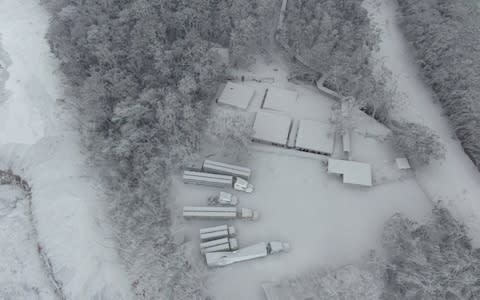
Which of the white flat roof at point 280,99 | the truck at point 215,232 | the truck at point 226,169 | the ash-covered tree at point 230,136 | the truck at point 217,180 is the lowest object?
the truck at point 215,232

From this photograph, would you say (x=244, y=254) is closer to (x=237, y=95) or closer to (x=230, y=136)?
(x=230, y=136)

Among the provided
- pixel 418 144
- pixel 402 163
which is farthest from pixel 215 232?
pixel 418 144

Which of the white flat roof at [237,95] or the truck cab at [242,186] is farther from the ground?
the white flat roof at [237,95]

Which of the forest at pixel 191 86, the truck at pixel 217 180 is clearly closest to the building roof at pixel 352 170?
the forest at pixel 191 86

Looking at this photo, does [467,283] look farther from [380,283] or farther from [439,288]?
[380,283]

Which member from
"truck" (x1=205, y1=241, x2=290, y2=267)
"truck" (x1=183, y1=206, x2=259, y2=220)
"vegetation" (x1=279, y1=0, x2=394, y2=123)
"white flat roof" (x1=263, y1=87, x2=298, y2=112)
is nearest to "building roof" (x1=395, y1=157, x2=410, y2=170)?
"vegetation" (x1=279, y1=0, x2=394, y2=123)

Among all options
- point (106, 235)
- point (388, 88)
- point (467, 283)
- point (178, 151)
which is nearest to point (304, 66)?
point (388, 88)

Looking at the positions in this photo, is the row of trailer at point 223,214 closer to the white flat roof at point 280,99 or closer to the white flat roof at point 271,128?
the white flat roof at point 271,128
